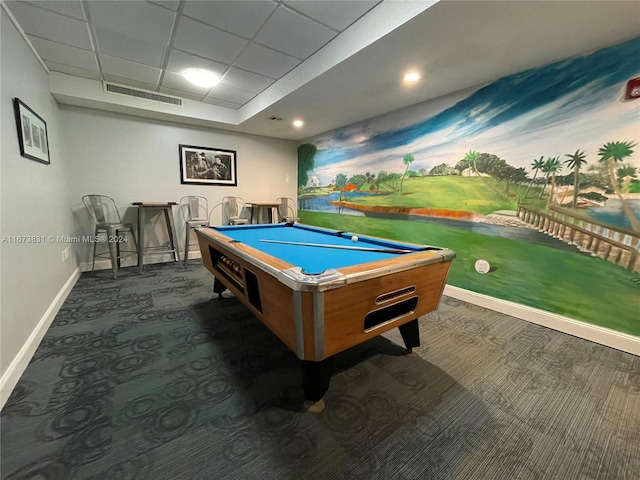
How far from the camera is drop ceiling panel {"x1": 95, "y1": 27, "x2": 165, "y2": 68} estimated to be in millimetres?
2207

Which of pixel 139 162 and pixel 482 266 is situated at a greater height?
pixel 139 162

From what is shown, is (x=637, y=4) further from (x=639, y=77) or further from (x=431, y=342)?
(x=431, y=342)

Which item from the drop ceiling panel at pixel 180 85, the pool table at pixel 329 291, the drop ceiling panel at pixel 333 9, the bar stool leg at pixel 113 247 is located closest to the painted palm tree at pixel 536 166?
the pool table at pixel 329 291

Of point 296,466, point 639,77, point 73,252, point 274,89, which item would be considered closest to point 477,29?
point 639,77

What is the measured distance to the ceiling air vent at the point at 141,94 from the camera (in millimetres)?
3168

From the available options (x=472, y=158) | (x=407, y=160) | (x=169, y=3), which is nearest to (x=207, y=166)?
(x=169, y=3)

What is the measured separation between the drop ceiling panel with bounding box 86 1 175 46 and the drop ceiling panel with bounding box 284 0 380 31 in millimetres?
980

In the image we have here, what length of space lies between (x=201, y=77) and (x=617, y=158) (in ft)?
12.7

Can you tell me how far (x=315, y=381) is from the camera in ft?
4.22

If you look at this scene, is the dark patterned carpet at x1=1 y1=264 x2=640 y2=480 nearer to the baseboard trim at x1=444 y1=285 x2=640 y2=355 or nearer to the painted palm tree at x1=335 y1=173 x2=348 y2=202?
Result: the baseboard trim at x1=444 y1=285 x2=640 y2=355

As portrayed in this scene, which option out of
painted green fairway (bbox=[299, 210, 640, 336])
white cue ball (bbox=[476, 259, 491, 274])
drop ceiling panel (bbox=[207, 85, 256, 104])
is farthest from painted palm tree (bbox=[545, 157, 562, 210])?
drop ceiling panel (bbox=[207, 85, 256, 104])

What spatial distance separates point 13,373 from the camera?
4.70 ft

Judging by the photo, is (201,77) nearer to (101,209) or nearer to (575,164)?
(101,209)

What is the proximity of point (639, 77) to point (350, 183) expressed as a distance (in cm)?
295
